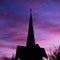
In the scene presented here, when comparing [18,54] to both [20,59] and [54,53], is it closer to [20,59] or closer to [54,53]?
[20,59]

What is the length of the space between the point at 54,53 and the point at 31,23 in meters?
68.0

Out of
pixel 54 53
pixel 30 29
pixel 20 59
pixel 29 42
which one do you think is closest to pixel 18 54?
pixel 20 59

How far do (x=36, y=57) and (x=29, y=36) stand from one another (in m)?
24.6

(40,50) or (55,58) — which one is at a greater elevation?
(40,50)

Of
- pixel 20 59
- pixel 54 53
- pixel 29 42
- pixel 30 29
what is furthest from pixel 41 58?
pixel 54 53

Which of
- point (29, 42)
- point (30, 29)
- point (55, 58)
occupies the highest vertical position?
point (30, 29)

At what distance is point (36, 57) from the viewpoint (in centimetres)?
6862

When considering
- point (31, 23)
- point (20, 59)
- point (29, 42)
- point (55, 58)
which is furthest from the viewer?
point (31, 23)

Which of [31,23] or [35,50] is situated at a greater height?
[31,23]

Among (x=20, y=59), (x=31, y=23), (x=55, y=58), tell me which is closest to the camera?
(x=55, y=58)

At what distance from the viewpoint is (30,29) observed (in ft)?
310

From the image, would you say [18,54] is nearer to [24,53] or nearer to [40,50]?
[24,53]

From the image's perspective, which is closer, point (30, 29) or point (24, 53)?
point (24, 53)

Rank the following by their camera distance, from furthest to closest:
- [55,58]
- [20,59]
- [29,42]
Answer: [29,42] < [20,59] < [55,58]
